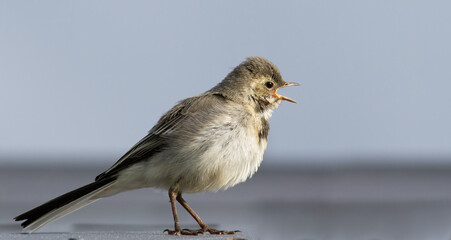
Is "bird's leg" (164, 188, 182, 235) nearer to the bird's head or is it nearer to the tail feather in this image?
the tail feather

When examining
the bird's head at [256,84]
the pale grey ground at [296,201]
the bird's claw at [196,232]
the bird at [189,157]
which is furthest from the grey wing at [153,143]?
the pale grey ground at [296,201]

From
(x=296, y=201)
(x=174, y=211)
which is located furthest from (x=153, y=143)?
(x=296, y=201)

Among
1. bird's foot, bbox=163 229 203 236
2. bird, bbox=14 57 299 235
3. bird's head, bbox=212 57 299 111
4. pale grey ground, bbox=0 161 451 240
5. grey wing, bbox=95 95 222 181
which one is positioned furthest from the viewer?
pale grey ground, bbox=0 161 451 240

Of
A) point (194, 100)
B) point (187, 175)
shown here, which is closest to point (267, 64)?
point (194, 100)

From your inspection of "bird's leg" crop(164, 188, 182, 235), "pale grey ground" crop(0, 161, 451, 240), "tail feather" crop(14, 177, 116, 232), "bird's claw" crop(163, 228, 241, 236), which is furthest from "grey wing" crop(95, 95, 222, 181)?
"pale grey ground" crop(0, 161, 451, 240)

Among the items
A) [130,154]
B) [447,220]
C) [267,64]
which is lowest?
[447,220]

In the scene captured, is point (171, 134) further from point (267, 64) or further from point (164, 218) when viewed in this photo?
point (164, 218)

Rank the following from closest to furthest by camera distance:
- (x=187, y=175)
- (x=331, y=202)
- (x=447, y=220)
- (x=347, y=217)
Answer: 1. (x=187, y=175)
2. (x=447, y=220)
3. (x=347, y=217)
4. (x=331, y=202)

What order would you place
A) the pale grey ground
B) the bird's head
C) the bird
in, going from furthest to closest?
the pale grey ground
the bird's head
the bird

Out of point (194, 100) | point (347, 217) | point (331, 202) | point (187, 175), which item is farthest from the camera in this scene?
point (331, 202)
